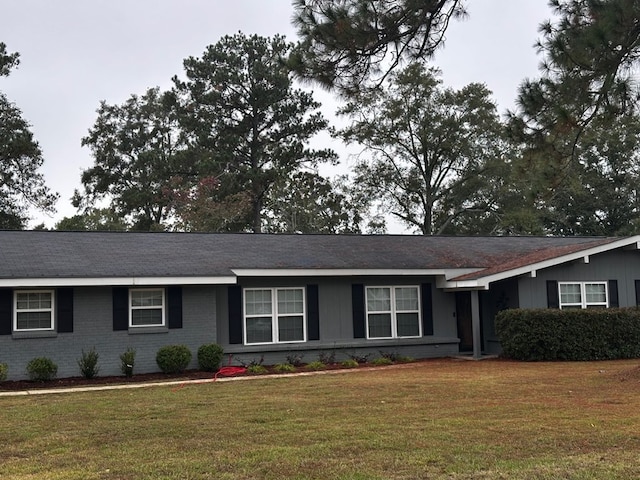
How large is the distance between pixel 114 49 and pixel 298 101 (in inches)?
899

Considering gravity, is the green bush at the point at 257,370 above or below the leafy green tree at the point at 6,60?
below

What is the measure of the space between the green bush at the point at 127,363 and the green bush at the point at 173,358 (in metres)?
0.56

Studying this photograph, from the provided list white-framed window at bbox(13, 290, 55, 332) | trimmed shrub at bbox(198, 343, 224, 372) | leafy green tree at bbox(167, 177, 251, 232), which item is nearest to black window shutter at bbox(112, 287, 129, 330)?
white-framed window at bbox(13, 290, 55, 332)

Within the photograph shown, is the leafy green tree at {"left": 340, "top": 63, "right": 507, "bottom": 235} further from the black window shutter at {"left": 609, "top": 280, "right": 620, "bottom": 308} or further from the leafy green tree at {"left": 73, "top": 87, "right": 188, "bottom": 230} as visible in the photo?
the black window shutter at {"left": 609, "top": 280, "right": 620, "bottom": 308}

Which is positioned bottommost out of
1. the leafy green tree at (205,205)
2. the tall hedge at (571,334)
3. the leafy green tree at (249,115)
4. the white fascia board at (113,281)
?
the tall hedge at (571,334)

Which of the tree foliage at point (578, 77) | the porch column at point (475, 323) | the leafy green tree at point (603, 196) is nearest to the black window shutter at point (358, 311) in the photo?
the porch column at point (475, 323)

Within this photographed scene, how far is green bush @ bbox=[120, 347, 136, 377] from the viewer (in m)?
15.6

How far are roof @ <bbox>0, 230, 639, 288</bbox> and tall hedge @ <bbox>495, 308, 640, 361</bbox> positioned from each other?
146cm

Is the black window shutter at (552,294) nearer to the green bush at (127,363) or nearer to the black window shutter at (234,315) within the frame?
the black window shutter at (234,315)

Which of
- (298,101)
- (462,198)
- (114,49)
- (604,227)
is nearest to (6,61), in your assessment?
(298,101)

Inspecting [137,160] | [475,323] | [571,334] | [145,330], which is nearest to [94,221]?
[137,160]

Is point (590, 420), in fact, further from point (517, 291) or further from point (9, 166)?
point (9, 166)

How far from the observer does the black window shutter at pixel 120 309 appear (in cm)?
1598

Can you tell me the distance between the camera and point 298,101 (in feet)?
135
